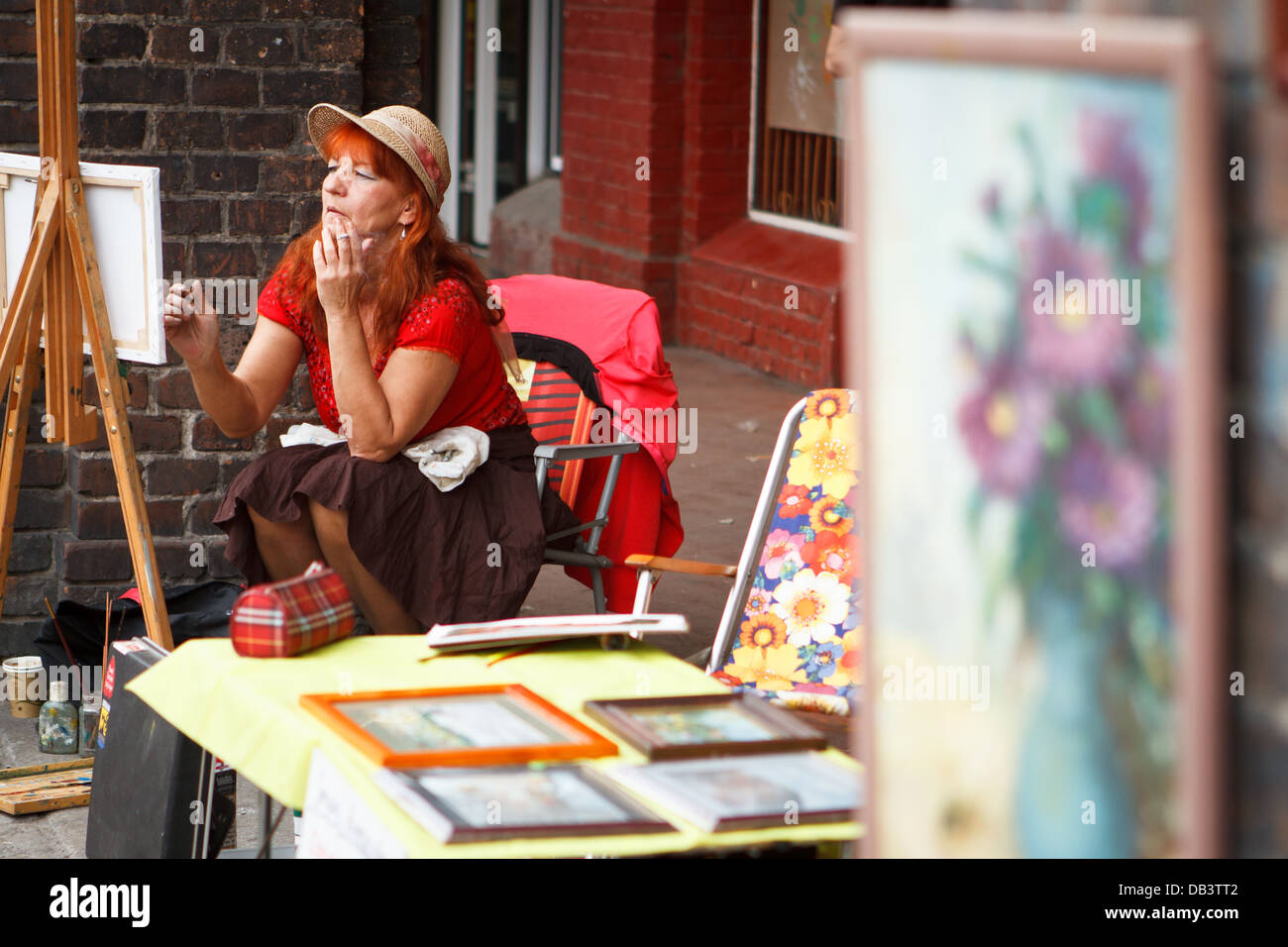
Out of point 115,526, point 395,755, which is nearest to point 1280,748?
point 395,755

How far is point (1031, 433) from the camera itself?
1426mm

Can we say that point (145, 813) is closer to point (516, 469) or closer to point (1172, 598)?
point (516, 469)

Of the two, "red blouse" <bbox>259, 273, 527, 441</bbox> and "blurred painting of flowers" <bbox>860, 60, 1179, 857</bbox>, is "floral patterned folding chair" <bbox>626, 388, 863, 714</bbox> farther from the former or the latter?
"blurred painting of flowers" <bbox>860, 60, 1179, 857</bbox>

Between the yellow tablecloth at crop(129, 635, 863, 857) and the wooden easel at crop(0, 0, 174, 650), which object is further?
the wooden easel at crop(0, 0, 174, 650)

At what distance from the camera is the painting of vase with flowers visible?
4.39 feet

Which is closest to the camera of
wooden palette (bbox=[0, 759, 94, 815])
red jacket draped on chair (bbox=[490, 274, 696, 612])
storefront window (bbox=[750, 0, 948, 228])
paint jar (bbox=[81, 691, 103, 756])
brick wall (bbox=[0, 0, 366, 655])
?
wooden palette (bbox=[0, 759, 94, 815])

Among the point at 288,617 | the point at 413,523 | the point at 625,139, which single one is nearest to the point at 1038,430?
the point at 288,617

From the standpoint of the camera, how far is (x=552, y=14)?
13.0m

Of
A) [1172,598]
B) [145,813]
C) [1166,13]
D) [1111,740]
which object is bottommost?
[145,813]

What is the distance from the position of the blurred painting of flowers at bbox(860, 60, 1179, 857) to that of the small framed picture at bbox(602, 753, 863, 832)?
573 mm

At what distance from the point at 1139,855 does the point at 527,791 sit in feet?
3.06

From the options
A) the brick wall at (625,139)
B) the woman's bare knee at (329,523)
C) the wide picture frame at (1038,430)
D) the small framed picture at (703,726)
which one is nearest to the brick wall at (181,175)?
the woman's bare knee at (329,523)

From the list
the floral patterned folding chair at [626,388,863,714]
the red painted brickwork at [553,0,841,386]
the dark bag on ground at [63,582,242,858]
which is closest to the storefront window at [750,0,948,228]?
the red painted brickwork at [553,0,841,386]
